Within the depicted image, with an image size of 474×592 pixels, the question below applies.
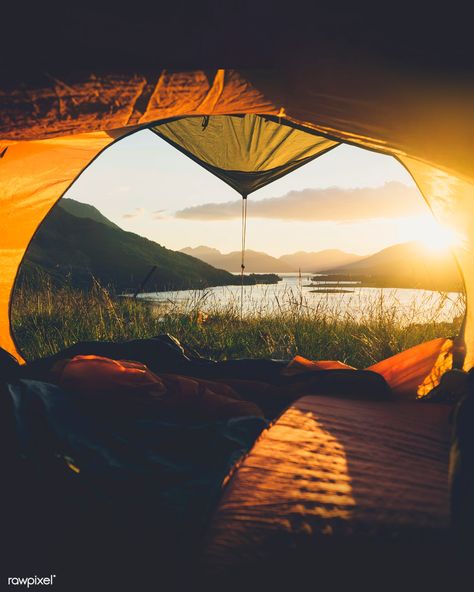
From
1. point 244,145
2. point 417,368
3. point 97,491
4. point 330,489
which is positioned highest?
point 244,145

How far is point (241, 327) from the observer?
5090mm

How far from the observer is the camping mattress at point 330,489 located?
1034 millimetres

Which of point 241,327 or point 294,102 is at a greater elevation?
point 294,102

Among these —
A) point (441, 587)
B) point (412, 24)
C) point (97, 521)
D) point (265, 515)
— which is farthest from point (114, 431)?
point (412, 24)

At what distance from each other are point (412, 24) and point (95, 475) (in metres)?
1.52

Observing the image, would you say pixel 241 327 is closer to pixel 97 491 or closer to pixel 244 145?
pixel 244 145

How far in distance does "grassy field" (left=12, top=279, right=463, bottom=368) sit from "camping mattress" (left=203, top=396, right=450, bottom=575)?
2455 millimetres

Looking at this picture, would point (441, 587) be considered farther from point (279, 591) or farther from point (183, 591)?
point (183, 591)

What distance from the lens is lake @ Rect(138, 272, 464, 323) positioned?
4.71 meters

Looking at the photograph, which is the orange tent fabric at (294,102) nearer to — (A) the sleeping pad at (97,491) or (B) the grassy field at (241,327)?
(A) the sleeping pad at (97,491)

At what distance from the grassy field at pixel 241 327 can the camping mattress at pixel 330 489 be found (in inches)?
96.7

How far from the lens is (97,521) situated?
4.43 feet

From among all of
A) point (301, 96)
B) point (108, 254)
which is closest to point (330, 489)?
point (301, 96)

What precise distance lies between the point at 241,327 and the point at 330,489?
395 cm
